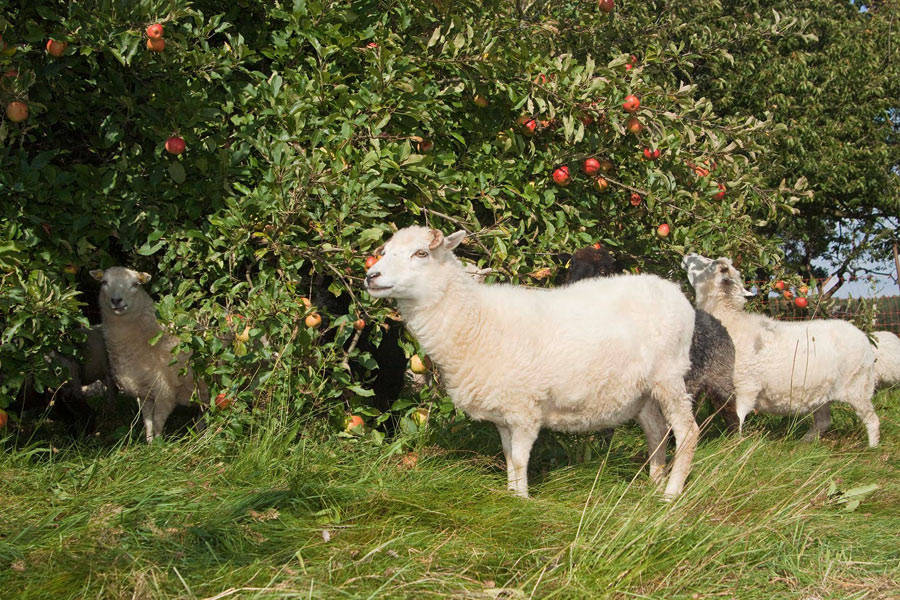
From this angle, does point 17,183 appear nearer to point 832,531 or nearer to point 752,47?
point 832,531

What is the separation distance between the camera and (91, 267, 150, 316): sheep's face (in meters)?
5.43

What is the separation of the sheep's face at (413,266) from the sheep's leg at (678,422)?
156cm

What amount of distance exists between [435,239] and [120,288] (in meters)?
2.60

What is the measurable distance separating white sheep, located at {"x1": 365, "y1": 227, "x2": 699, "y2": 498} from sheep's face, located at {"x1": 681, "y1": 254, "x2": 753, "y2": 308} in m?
1.85

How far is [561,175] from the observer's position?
5.51 meters

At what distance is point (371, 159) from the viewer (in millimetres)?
4574

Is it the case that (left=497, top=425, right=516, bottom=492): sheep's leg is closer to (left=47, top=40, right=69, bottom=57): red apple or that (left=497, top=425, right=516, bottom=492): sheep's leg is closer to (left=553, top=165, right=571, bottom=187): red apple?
(left=553, top=165, right=571, bottom=187): red apple

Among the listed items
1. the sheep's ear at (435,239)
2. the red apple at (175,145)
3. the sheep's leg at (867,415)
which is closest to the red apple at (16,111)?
the red apple at (175,145)

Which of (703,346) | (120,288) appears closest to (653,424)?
(703,346)

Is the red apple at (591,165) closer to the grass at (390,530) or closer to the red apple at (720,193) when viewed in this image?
the red apple at (720,193)

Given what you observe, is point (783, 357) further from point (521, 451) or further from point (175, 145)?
point (175, 145)

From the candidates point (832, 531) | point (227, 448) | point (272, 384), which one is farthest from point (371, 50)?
point (832, 531)

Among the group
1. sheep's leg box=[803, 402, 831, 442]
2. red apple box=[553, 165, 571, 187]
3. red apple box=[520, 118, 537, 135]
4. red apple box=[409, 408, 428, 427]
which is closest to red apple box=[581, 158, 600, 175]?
red apple box=[553, 165, 571, 187]

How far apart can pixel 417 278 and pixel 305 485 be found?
126 centimetres
